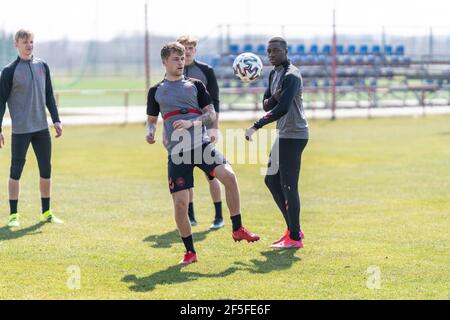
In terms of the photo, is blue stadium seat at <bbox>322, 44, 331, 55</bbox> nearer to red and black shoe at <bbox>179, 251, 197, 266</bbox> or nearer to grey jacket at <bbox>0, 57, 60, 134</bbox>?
grey jacket at <bbox>0, 57, 60, 134</bbox>

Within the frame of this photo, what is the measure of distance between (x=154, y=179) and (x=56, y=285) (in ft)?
23.7

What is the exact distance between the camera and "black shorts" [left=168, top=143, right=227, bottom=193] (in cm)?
738

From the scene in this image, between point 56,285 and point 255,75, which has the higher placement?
point 255,75

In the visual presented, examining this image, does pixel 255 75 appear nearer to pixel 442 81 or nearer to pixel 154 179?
pixel 154 179

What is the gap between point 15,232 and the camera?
905 centimetres

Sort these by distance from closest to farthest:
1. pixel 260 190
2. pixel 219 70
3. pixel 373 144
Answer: pixel 260 190 → pixel 373 144 → pixel 219 70

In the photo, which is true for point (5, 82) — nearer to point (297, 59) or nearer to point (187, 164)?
point (187, 164)

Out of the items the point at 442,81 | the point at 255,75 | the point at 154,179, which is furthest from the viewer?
the point at 442,81

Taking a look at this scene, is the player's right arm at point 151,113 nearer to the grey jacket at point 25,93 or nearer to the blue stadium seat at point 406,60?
the grey jacket at point 25,93

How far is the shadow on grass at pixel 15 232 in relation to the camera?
344 inches

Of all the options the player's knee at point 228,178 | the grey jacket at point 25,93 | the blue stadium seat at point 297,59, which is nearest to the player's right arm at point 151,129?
the player's knee at point 228,178

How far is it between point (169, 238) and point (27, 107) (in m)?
2.35
